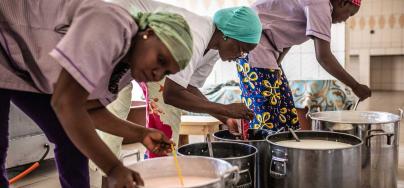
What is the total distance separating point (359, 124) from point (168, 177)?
0.81 metres

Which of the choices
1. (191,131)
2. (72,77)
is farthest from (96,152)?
(191,131)

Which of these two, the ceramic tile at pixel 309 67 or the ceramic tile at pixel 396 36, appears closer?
the ceramic tile at pixel 309 67

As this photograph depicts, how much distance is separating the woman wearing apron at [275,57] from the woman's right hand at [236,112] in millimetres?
317

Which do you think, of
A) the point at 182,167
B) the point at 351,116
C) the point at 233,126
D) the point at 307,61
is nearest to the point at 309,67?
the point at 307,61

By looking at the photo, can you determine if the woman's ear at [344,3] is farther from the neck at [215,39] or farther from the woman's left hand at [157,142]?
the woman's left hand at [157,142]

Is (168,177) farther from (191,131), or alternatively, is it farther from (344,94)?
(344,94)

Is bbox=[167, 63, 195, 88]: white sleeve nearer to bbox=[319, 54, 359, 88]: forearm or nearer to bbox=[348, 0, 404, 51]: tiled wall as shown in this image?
bbox=[319, 54, 359, 88]: forearm

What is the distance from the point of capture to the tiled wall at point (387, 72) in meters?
7.38

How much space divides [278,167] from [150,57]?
2.07ft

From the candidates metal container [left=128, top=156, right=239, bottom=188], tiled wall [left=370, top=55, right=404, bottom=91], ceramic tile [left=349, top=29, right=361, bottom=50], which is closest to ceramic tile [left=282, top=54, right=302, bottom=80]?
metal container [left=128, top=156, right=239, bottom=188]

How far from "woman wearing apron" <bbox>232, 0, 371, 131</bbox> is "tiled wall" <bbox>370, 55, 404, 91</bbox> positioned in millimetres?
6188

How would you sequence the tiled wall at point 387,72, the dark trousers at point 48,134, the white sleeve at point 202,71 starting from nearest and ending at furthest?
1. the dark trousers at point 48,134
2. the white sleeve at point 202,71
3. the tiled wall at point 387,72

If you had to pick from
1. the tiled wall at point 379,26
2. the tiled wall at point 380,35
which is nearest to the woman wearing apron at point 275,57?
the tiled wall at point 380,35

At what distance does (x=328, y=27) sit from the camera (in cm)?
177
